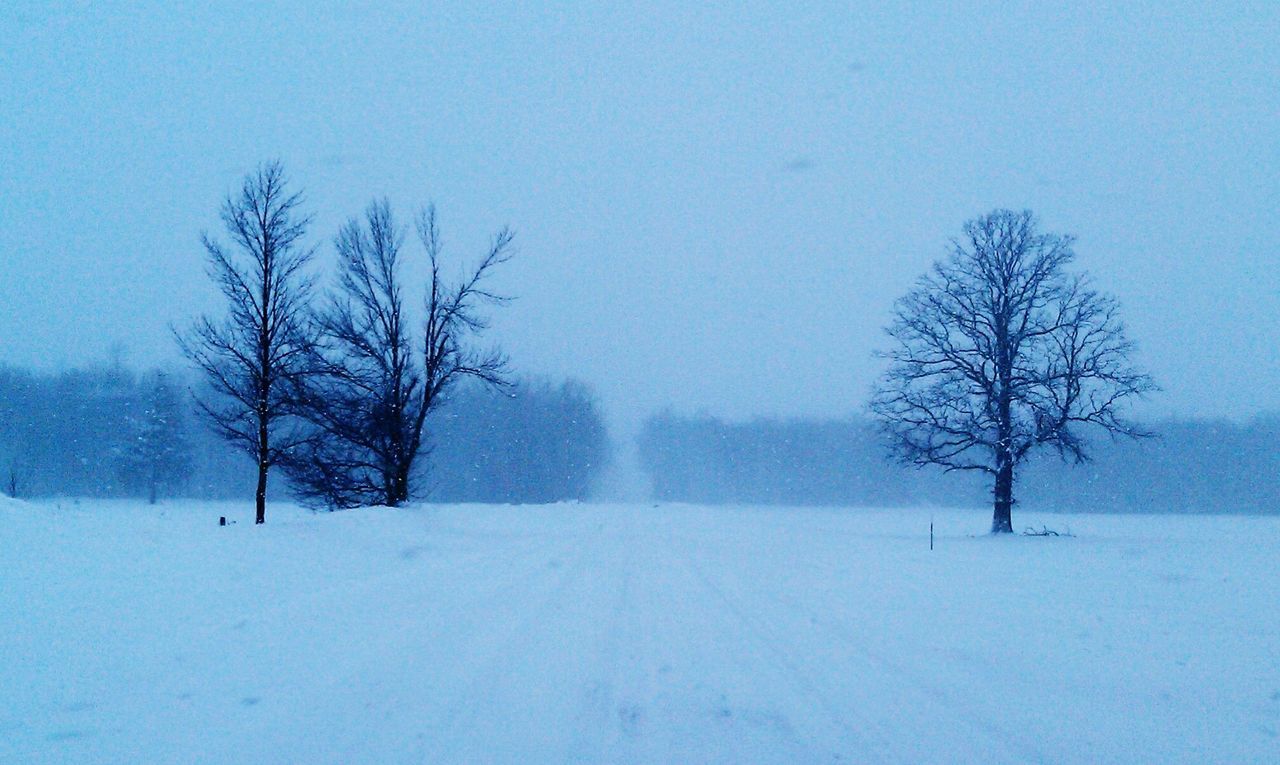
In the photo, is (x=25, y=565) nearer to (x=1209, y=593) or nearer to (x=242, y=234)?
(x=242, y=234)

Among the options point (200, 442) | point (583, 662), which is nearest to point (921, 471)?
point (583, 662)

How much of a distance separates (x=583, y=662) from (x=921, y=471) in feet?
213

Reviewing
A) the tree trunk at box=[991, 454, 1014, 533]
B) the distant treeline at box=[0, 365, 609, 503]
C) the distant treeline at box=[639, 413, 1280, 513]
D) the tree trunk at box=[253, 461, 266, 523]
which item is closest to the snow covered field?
the tree trunk at box=[253, 461, 266, 523]

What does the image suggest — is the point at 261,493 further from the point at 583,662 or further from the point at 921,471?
the point at 921,471

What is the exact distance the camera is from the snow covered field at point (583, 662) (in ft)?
17.8

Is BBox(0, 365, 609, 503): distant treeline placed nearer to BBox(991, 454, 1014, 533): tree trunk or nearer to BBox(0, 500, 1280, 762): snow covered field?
BBox(991, 454, 1014, 533): tree trunk

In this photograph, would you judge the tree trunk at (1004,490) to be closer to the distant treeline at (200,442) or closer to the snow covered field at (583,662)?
the snow covered field at (583,662)

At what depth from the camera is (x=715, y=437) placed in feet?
416

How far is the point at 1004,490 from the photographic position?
27688 millimetres

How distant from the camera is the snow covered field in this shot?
5426mm

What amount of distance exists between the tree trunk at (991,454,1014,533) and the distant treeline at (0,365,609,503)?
35.1 meters

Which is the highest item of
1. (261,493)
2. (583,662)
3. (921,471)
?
(261,493)

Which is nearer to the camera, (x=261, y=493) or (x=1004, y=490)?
(x=261, y=493)

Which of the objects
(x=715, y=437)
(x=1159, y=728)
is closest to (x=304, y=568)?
(x=1159, y=728)
